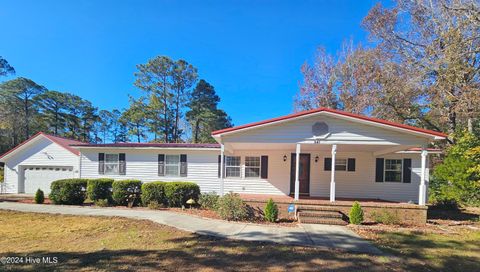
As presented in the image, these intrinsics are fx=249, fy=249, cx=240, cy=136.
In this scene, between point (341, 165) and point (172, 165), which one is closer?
point (341, 165)

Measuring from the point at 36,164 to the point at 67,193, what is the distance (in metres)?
7.14

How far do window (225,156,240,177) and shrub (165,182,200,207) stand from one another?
240 cm

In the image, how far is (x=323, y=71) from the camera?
2092 centimetres

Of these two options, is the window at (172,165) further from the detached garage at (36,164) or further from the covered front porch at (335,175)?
the detached garage at (36,164)

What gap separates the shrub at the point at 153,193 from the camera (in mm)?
11039

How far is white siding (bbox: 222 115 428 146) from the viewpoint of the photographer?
29.2 feet

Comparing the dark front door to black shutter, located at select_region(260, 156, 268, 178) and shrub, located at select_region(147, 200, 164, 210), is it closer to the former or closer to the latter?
black shutter, located at select_region(260, 156, 268, 178)

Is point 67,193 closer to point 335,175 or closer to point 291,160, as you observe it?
point 291,160

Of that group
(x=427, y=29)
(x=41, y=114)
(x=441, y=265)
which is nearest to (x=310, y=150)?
(x=441, y=265)

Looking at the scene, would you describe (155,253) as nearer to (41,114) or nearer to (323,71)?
(323,71)

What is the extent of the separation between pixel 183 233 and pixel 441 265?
5.72 metres

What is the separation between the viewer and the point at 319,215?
27.8 feet

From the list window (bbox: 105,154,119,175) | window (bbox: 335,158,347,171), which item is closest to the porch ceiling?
window (bbox: 335,158,347,171)

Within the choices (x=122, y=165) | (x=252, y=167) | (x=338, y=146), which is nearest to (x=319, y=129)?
(x=338, y=146)
